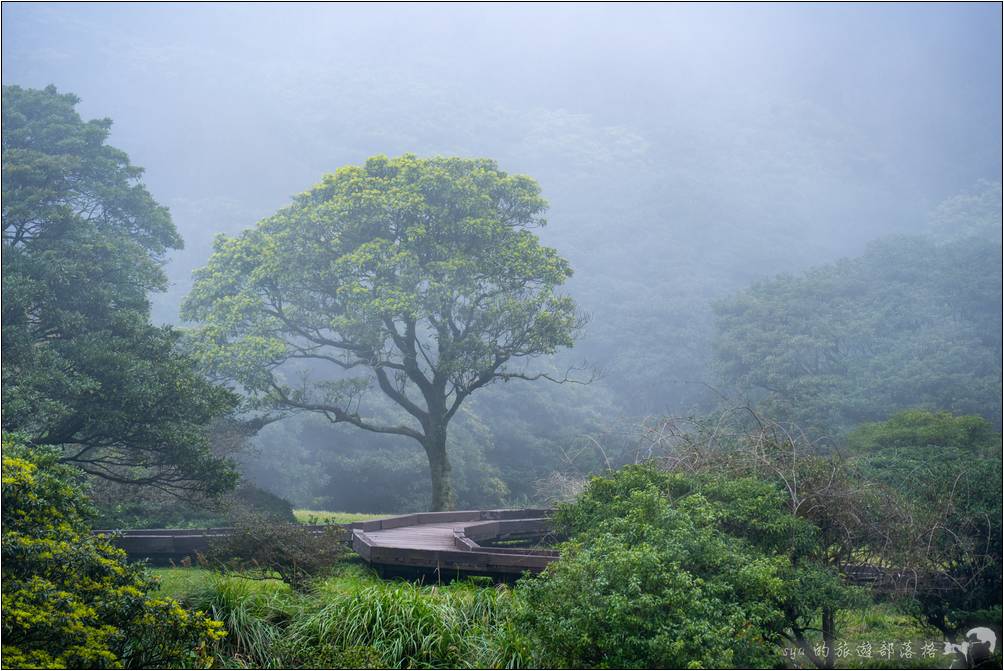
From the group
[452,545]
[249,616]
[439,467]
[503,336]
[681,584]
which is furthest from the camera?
[503,336]

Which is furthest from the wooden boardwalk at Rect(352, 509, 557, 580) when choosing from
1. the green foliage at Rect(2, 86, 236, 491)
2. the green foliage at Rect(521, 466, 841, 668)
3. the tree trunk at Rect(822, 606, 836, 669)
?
the green foliage at Rect(2, 86, 236, 491)

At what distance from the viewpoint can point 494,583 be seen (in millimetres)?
7945

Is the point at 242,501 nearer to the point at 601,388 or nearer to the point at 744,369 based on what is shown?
the point at 744,369

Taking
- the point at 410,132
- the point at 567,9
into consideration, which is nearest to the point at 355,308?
the point at 410,132

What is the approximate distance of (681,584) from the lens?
505cm

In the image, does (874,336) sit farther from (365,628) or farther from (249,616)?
(249,616)

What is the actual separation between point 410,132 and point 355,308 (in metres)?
18.1

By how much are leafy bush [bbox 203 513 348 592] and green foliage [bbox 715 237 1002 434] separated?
13.1 metres

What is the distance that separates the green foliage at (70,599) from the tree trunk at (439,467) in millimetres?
9455

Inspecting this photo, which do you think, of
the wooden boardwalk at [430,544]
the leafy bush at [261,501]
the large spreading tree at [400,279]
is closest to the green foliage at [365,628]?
the wooden boardwalk at [430,544]

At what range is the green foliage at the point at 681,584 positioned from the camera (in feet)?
16.2

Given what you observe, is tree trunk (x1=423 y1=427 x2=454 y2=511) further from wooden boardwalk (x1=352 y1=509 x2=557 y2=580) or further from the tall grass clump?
the tall grass clump

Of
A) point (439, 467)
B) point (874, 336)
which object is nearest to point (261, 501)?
point (439, 467)

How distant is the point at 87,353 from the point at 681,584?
789 centimetres
